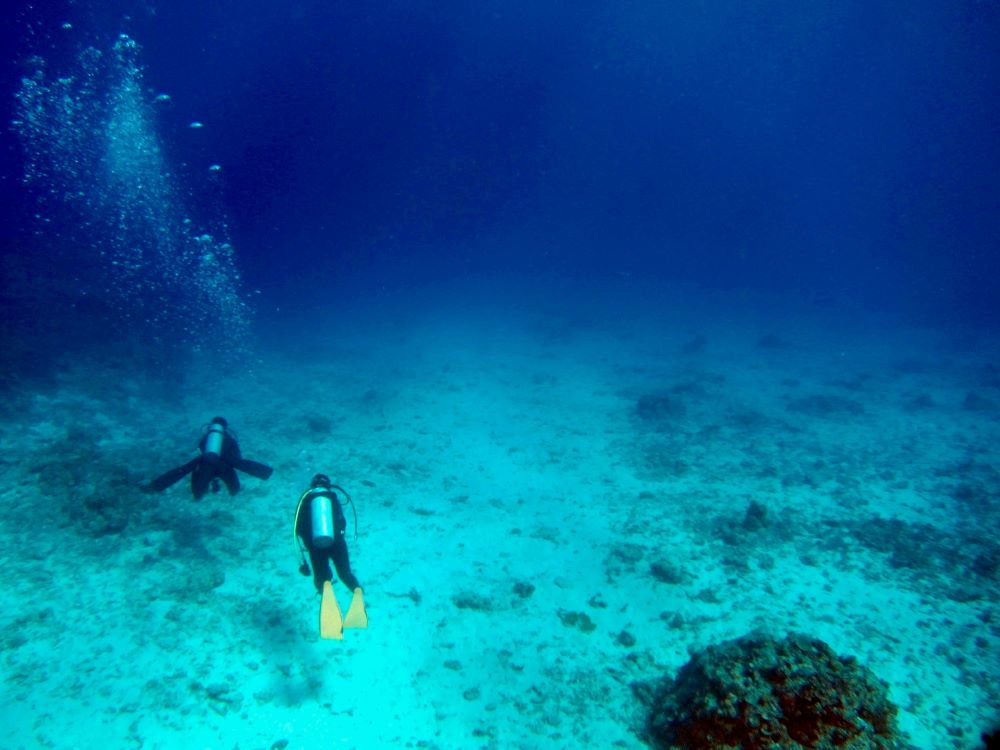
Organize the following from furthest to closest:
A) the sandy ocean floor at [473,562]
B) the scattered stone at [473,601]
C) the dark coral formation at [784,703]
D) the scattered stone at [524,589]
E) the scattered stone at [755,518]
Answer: the scattered stone at [755,518] → the scattered stone at [524,589] → the scattered stone at [473,601] → the sandy ocean floor at [473,562] → the dark coral formation at [784,703]

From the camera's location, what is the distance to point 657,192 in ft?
539

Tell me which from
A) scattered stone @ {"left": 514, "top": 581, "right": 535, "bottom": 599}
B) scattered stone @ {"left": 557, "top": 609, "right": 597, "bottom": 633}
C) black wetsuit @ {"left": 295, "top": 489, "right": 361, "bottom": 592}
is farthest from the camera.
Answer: scattered stone @ {"left": 514, "top": 581, "right": 535, "bottom": 599}

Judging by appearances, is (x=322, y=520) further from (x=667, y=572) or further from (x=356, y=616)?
(x=667, y=572)

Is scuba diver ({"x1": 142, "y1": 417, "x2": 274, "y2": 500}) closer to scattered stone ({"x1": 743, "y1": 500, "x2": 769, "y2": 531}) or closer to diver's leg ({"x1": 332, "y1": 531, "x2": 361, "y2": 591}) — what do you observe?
diver's leg ({"x1": 332, "y1": 531, "x2": 361, "y2": 591})

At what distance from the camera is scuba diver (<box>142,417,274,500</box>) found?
23.6ft

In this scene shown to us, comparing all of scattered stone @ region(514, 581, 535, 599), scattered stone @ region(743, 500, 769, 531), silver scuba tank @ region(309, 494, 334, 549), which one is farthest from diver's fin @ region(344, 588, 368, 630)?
scattered stone @ region(743, 500, 769, 531)

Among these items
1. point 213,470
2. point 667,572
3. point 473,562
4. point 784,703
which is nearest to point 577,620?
point 667,572

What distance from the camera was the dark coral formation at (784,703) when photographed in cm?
363

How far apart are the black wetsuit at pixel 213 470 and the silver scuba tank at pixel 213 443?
0.6 inches

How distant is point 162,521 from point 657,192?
587 ft

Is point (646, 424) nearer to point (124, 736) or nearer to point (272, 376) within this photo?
point (124, 736)

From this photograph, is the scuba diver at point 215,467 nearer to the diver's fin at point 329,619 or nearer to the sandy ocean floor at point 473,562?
the sandy ocean floor at point 473,562

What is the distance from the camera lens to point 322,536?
220 inches

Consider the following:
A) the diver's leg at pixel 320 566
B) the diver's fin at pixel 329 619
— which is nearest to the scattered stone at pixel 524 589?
the diver's fin at pixel 329 619
